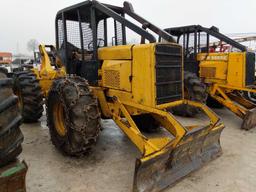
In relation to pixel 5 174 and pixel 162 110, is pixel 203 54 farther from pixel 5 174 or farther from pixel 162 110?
pixel 5 174

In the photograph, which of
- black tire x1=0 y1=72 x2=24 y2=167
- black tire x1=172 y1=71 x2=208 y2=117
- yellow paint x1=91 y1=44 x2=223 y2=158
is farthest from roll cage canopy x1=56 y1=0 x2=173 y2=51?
black tire x1=172 y1=71 x2=208 y2=117

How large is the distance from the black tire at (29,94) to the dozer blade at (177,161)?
3.66 m

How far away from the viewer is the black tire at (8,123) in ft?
6.57

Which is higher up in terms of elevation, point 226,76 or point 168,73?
point 168,73

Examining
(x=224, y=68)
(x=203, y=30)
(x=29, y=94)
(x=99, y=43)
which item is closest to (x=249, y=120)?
(x=224, y=68)

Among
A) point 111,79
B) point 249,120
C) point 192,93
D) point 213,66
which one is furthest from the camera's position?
point 213,66

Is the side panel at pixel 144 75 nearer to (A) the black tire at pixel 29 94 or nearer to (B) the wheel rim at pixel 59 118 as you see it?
(B) the wheel rim at pixel 59 118

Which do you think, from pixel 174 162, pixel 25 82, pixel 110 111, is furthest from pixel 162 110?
pixel 25 82

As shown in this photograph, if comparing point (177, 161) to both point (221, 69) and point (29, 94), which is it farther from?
point (221, 69)

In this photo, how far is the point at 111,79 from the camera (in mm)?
4332

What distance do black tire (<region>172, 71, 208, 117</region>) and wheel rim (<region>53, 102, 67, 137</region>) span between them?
3.45m

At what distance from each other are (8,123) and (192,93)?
17.5ft

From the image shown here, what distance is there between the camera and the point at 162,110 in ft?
12.2

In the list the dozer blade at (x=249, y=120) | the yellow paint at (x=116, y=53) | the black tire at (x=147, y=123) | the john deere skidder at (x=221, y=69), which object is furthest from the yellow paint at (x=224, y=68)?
the yellow paint at (x=116, y=53)
